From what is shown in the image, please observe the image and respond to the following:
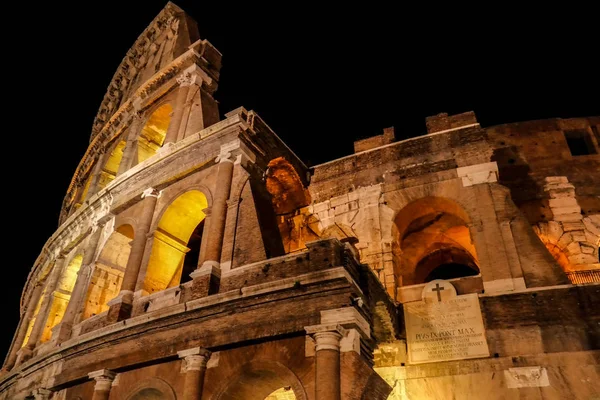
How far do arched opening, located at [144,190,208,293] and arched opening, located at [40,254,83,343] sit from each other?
4433 millimetres

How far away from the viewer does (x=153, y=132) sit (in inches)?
674

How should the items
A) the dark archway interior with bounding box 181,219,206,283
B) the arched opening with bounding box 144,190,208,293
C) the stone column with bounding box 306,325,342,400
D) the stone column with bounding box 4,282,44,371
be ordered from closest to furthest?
the stone column with bounding box 306,325,342,400 < the arched opening with bounding box 144,190,208,293 < the stone column with bounding box 4,282,44,371 < the dark archway interior with bounding box 181,219,206,283

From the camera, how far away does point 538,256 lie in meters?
10.3

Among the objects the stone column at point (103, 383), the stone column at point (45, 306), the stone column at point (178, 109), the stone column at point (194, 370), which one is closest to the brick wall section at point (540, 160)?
the stone column at point (194, 370)

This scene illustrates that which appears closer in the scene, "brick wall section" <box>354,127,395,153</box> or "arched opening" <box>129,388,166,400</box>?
"arched opening" <box>129,388,166,400</box>

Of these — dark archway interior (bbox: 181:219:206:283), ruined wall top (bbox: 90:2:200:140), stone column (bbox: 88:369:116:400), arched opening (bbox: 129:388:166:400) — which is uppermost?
ruined wall top (bbox: 90:2:200:140)

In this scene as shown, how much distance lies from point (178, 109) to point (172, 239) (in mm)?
4610

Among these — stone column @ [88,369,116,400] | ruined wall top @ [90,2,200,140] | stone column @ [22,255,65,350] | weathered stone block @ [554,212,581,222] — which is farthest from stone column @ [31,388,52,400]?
weathered stone block @ [554,212,581,222]

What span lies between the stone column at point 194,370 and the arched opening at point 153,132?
9334 millimetres

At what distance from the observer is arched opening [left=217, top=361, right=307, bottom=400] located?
7.99m

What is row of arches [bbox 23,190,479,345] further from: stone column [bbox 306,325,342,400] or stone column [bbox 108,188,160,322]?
stone column [bbox 306,325,342,400]

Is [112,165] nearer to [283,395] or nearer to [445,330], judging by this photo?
[283,395]

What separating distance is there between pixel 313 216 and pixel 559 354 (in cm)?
704

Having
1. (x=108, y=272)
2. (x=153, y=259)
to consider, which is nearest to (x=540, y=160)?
(x=153, y=259)
